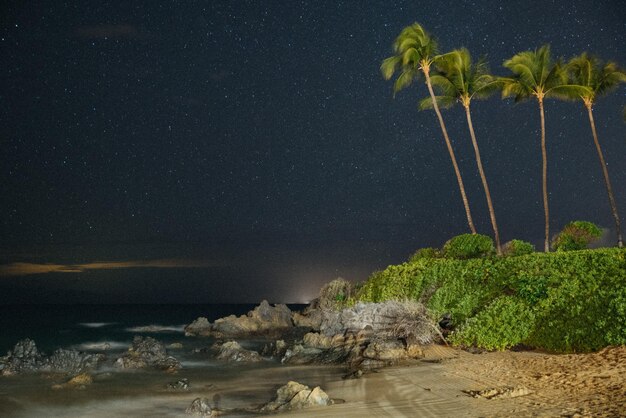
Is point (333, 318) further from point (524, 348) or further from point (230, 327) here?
point (230, 327)

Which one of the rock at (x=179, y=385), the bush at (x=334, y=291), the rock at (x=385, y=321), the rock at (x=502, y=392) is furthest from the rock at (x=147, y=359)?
the bush at (x=334, y=291)

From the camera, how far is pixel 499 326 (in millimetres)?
17094

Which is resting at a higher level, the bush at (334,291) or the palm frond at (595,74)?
the palm frond at (595,74)

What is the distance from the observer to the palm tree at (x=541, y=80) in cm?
3319

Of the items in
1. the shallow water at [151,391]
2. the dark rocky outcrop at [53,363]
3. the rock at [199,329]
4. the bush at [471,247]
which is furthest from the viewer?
the rock at [199,329]

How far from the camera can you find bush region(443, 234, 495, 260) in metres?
28.9

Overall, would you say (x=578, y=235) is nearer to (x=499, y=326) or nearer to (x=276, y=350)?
(x=499, y=326)

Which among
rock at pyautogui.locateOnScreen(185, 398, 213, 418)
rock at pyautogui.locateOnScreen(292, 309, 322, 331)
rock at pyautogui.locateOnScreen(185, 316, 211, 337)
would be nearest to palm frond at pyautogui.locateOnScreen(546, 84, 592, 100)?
rock at pyautogui.locateOnScreen(292, 309, 322, 331)

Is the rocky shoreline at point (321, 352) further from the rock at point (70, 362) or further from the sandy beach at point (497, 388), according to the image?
the sandy beach at point (497, 388)

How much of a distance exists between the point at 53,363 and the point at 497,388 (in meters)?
19.0

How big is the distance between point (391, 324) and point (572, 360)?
27.8 ft

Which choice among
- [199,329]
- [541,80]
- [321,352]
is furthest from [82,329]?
[541,80]

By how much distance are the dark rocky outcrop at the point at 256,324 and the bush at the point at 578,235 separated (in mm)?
20185

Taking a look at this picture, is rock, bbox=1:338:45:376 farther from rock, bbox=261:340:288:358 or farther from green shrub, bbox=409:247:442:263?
green shrub, bbox=409:247:442:263
